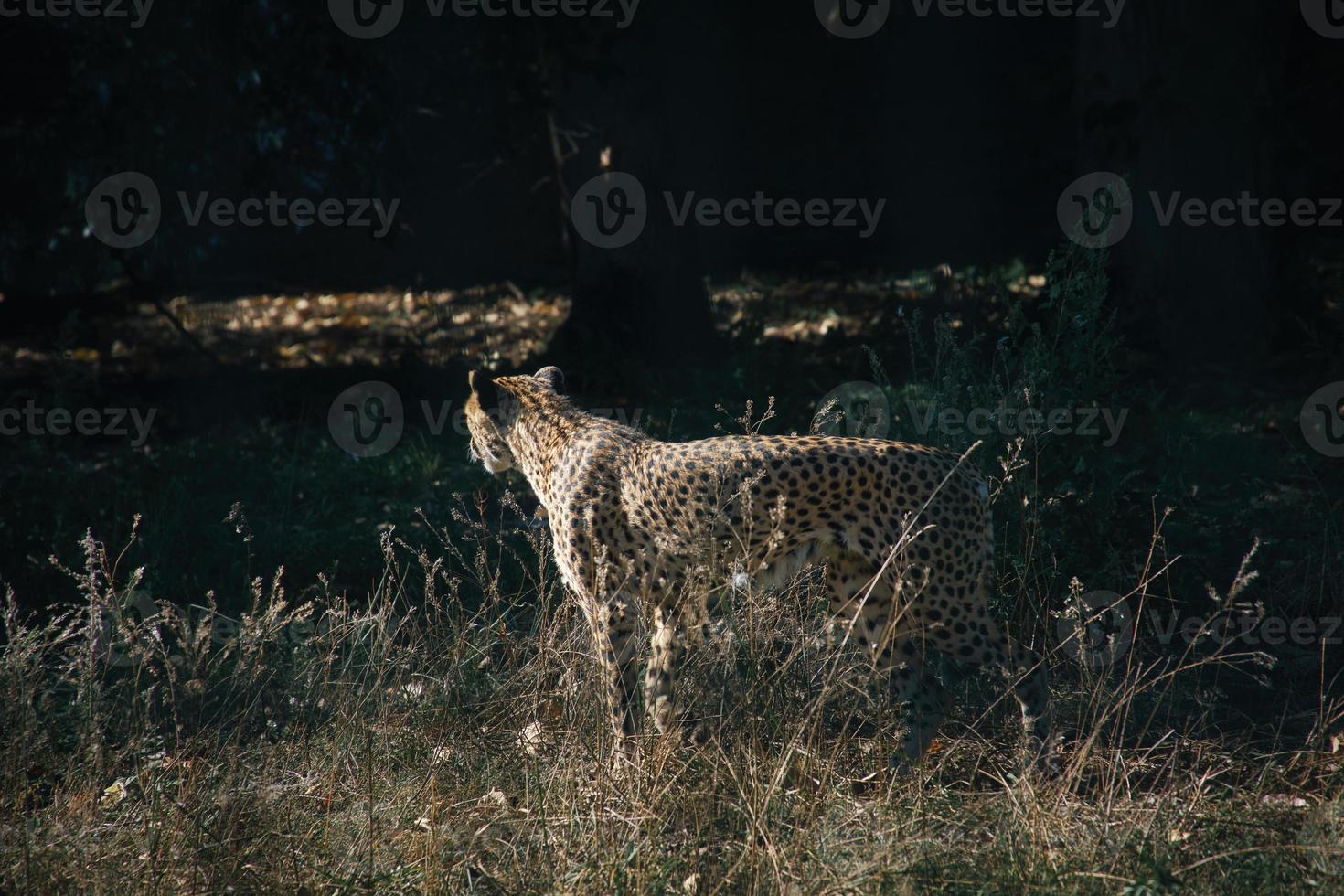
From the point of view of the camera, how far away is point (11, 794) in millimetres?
3467

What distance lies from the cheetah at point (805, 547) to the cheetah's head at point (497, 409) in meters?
0.49

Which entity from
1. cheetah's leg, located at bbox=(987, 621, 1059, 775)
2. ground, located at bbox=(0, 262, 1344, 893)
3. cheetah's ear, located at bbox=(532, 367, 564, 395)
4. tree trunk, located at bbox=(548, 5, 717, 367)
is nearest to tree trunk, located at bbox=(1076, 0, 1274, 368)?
ground, located at bbox=(0, 262, 1344, 893)

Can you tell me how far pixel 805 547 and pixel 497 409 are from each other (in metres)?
1.39

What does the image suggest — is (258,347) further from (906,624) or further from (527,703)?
(906,624)

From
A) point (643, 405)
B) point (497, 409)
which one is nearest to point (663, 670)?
point (497, 409)

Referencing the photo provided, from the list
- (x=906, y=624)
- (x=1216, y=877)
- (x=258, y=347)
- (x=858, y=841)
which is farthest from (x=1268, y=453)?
(x=258, y=347)

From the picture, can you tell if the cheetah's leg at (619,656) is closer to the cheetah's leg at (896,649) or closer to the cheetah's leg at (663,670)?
the cheetah's leg at (663,670)

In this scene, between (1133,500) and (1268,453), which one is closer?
(1133,500)

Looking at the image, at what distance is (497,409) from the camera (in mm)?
4711

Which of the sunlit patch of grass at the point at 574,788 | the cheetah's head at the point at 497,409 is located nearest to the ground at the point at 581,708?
the sunlit patch of grass at the point at 574,788

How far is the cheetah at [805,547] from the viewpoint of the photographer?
3.88 m

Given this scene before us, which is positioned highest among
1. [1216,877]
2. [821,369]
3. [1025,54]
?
[1025,54]

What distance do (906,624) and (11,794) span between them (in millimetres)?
2736

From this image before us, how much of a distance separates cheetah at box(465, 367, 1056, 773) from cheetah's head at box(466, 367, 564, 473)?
49 centimetres
